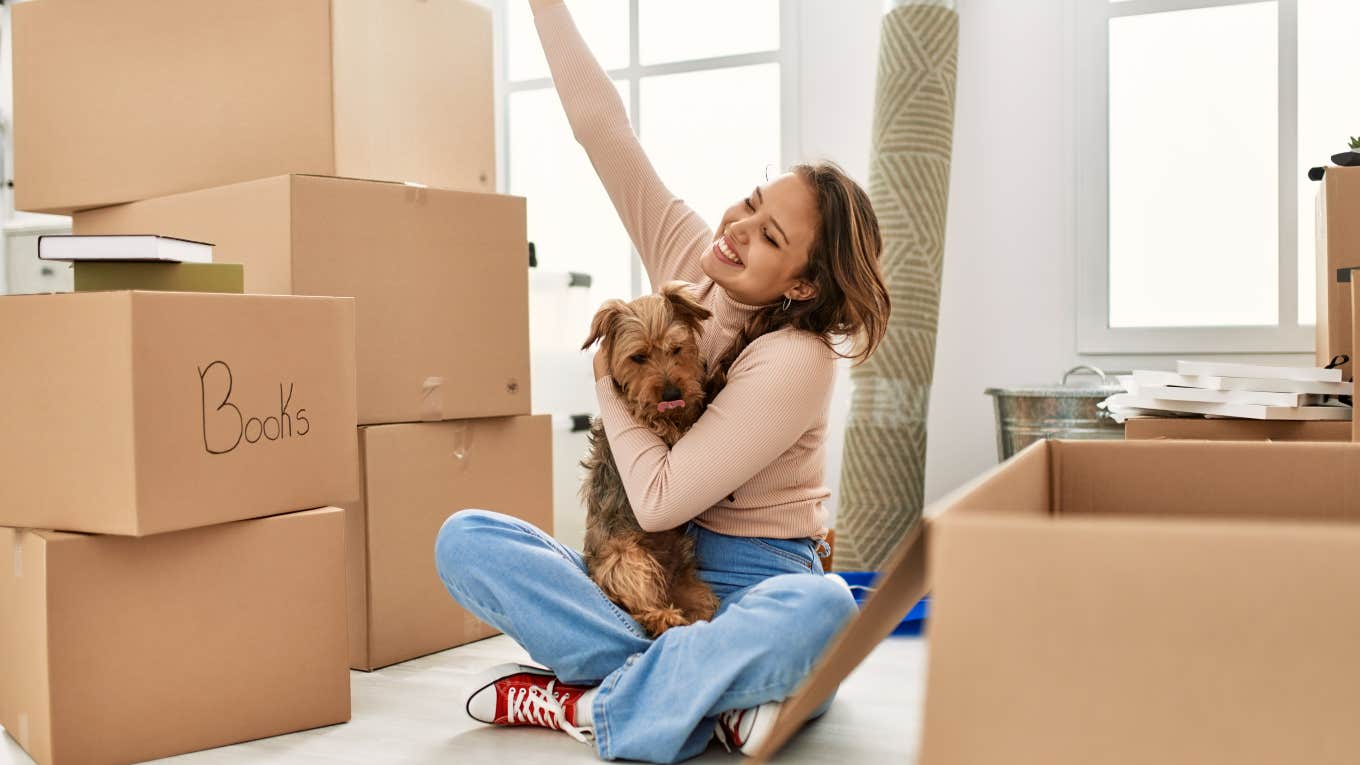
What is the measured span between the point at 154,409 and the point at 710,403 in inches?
31.3

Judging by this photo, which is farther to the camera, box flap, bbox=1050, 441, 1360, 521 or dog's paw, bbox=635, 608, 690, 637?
dog's paw, bbox=635, 608, 690, 637

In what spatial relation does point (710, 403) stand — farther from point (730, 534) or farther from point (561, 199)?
point (561, 199)

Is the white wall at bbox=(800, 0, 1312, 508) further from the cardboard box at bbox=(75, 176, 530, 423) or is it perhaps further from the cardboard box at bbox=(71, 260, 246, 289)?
the cardboard box at bbox=(71, 260, 246, 289)

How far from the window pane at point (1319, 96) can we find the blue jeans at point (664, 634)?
1.96m

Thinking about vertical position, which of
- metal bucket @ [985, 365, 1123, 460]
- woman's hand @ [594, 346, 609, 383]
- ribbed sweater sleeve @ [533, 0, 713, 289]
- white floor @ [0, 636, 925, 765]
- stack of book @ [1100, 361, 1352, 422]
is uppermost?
ribbed sweater sleeve @ [533, 0, 713, 289]

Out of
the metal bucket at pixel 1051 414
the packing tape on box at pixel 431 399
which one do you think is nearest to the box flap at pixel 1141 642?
the packing tape on box at pixel 431 399

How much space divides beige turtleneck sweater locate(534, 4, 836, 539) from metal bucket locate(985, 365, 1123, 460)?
1052 mm

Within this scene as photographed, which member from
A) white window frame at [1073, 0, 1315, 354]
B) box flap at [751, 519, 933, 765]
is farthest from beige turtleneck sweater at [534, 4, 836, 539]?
white window frame at [1073, 0, 1315, 354]

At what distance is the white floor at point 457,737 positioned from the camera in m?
1.58

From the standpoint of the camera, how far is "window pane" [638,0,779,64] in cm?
354

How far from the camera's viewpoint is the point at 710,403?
5.55 feet

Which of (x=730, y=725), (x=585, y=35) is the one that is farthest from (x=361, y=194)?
(x=585, y=35)

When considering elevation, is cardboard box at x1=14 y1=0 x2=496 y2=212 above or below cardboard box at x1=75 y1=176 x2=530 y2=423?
above

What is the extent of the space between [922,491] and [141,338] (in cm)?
206
